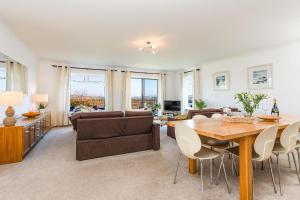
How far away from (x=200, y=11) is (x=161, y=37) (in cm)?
124

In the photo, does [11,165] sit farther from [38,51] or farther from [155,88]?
[155,88]

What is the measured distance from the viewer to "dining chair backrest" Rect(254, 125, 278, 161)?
173cm

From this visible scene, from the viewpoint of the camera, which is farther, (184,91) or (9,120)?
(184,91)

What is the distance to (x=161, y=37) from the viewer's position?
375cm

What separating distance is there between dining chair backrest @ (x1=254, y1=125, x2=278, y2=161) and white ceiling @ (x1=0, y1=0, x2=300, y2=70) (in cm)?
181

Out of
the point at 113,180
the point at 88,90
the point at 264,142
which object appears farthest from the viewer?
the point at 88,90

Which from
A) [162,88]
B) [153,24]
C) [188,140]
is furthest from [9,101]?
[162,88]

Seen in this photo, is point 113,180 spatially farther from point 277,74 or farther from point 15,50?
point 277,74

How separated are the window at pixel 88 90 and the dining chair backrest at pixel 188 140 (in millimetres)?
5704

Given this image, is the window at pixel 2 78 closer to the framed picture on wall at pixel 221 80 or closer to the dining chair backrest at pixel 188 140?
the dining chair backrest at pixel 188 140

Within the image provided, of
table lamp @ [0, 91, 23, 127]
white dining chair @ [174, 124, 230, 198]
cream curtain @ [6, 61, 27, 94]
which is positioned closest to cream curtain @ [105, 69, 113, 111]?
cream curtain @ [6, 61, 27, 94]

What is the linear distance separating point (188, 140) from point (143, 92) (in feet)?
→ 20.8

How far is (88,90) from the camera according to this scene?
279 inches

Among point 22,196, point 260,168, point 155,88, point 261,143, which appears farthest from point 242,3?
point 155,88
